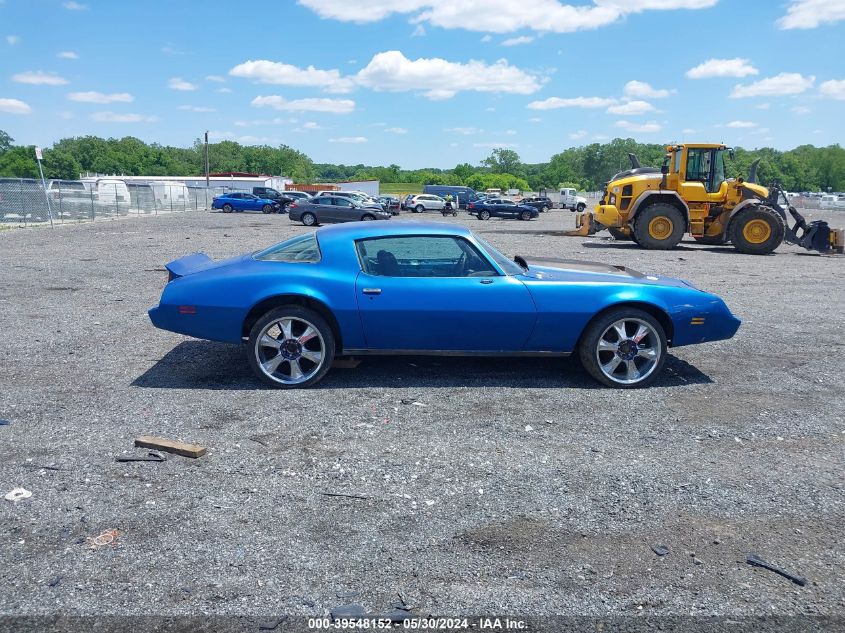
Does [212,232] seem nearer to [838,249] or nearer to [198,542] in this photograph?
[838,249]

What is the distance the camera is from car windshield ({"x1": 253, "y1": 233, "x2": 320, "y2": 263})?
583cm

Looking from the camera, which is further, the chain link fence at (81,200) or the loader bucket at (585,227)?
the chain link fence at (81,200)

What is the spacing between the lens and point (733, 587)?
3.00 metres

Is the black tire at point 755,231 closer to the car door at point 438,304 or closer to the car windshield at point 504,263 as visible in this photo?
the car windshield at point 504,263

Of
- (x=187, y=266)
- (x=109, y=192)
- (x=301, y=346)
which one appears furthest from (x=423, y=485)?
(x=109, y=192)

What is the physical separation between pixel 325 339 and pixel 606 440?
2.29m

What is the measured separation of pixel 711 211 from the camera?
1972 centimetres

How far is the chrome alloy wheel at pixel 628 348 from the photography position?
18.8 ft

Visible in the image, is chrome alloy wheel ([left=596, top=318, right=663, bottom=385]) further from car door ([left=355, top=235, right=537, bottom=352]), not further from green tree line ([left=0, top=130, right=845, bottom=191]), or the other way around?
green tree line ([left=0, top=130, right=845, bottom=191])

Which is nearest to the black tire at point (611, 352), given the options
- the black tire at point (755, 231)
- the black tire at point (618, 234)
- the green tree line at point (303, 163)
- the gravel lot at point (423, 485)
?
the gravel lot at point (423, 485)

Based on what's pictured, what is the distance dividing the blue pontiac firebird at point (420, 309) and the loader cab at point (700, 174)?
1477 centimetres

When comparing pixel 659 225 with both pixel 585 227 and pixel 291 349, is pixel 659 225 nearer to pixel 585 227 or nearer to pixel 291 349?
pixel 585 227

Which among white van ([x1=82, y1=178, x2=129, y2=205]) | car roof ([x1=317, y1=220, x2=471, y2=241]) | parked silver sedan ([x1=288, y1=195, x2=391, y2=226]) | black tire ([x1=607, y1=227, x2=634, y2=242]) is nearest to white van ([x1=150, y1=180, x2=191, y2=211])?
white van ([x1=82, y1=178, x2=129, y2=205])

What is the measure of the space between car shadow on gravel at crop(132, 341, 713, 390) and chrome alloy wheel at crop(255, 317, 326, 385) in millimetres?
185
